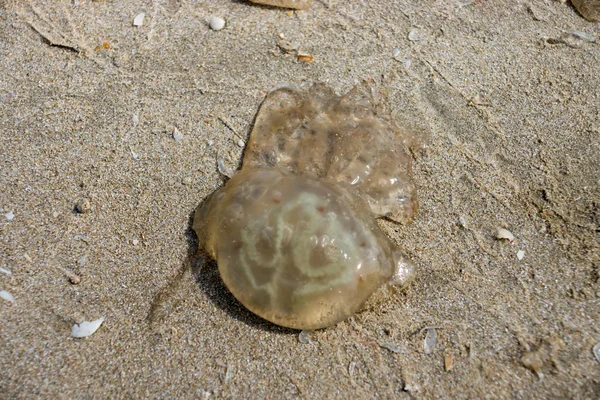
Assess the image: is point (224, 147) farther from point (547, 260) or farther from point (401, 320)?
point (547, 260)

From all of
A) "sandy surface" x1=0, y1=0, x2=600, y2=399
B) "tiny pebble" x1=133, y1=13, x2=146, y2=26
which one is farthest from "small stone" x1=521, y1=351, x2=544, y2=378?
"tiny pebble" x1=133, y1=13, x2=146, y2=26

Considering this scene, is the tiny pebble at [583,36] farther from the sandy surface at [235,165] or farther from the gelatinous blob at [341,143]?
the gelatinous blob at [341,143]

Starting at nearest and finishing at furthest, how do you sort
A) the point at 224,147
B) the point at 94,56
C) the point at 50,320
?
the point at 50,320 < the point at 224,147 < the point at 94,56

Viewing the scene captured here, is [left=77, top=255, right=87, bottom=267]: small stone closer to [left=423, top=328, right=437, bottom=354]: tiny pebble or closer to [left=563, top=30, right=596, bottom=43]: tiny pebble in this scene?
[left=423, top=328, right=437, bottom=354]: tiny pebble

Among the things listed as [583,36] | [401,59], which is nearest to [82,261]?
[401,59]

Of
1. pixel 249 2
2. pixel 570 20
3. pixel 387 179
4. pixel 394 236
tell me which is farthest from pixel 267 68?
pixel 570 20
